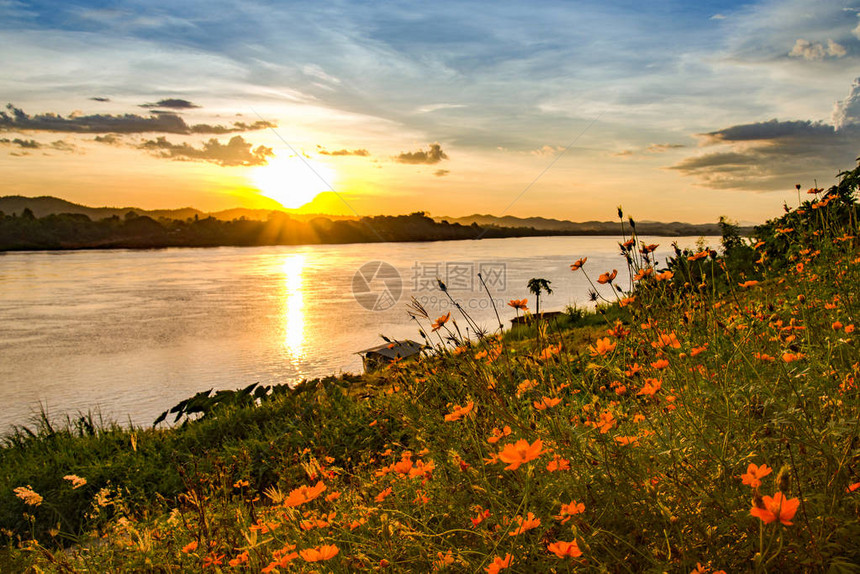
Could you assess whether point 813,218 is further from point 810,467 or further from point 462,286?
point 462,286

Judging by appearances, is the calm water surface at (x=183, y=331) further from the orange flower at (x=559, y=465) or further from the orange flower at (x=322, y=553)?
the orange flower at (x=322, y=553)

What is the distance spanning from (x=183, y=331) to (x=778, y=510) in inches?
561

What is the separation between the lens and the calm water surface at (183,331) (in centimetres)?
873

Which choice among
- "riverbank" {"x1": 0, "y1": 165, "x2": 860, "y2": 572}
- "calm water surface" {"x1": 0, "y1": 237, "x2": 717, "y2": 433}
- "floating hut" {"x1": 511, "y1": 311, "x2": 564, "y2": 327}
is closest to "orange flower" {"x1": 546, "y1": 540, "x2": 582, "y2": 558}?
"riverbank" {"x1": 0, "y1": 165, "x2": 860, "y2": 572}

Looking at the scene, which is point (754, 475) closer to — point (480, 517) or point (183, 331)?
point (480, 517)

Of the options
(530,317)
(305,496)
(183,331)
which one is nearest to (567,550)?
(305,496)

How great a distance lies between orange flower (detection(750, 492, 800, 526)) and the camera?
41.0 inches

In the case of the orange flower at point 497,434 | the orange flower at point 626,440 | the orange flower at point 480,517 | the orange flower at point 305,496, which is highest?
the orange flower at point 497,434

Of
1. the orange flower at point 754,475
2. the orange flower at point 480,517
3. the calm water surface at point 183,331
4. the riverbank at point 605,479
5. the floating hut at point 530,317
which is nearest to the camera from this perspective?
the orange flower at point 754,475

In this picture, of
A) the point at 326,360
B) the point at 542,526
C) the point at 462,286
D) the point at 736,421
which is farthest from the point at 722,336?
the point at 462,286

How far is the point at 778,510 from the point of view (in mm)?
1077

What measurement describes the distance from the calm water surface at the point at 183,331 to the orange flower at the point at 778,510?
2.07m

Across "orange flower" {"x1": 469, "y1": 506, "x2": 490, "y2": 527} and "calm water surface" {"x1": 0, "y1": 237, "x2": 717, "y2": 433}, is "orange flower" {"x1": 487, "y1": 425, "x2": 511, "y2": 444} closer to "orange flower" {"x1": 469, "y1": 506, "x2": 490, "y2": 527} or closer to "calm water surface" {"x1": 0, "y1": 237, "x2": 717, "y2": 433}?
"orange flower" {"x1": 469, "y1": 506, "x2": 490, "y2": 527}

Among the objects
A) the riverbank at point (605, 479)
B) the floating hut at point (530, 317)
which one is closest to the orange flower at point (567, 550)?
the riverbank at point (605, 479)
